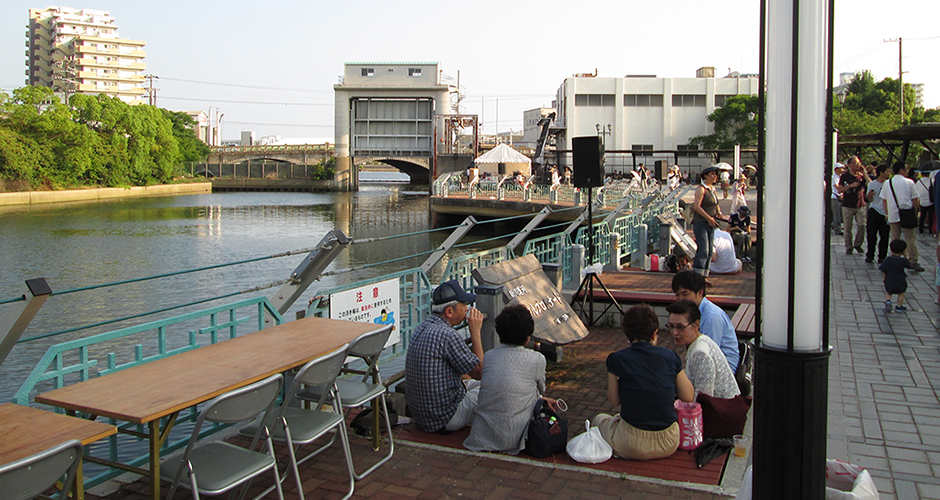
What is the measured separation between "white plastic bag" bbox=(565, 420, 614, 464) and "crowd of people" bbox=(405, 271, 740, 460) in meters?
0.05

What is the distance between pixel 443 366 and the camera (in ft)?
15.5

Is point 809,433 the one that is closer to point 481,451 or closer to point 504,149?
point 481,451

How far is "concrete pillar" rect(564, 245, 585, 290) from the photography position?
32.4ft

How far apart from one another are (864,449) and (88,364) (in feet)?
15.2

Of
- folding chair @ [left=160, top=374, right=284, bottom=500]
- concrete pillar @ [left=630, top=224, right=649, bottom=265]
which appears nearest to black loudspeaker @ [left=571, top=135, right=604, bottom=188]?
concrete pillar @ [left=630, top=224, right=649, bottom=265]

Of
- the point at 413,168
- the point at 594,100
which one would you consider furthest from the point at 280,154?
the point at 594,100

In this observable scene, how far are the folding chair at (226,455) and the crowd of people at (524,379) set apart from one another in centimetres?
143

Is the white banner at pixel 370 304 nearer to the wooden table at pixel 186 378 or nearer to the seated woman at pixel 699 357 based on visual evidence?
the wooden table at pixel 186 378

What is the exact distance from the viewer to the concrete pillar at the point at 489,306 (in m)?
6.38

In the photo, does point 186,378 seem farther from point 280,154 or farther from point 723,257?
point 280,154

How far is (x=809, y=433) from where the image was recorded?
2502 mm

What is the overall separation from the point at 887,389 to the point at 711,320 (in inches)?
67.2

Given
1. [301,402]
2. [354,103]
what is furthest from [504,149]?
[301,402]

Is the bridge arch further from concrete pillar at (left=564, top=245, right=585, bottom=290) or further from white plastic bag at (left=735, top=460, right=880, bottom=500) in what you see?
white plastic bag at (left=735, top=460, right=880, bottom=500)
